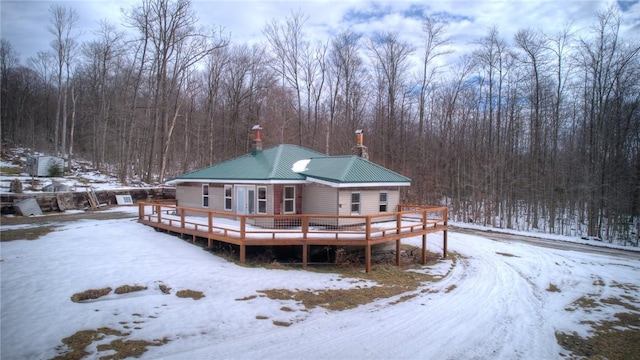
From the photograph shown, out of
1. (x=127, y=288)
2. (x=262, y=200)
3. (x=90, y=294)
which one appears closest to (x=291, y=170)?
(x=262, y=200)

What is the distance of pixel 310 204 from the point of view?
15.0 meters

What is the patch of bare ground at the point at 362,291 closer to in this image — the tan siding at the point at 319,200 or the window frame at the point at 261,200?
the tan siding at the point at 319,200

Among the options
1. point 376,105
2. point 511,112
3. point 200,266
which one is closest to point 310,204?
point 200,266

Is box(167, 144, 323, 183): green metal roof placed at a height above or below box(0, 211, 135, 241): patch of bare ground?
above

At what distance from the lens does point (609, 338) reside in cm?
731

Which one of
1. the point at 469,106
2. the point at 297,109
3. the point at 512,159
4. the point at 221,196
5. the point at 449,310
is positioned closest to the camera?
the point at 449,310

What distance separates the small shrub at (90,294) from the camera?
25.0 feet

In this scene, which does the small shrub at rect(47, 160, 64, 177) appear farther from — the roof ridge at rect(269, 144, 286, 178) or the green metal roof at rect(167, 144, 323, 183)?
the roof ridge at rect(269, 144, 286, 178)

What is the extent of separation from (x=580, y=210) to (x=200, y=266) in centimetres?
2628

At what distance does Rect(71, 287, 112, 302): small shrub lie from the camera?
762 centimetres

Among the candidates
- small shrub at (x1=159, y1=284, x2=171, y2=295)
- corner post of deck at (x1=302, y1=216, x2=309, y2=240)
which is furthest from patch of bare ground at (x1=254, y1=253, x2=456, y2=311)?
small shrub at (x1=159, y1=284, x2=171, y2=295)

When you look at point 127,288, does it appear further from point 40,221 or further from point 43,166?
point 43,166

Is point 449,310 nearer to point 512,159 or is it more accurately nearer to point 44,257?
point 44,257

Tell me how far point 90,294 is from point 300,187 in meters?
8.91
